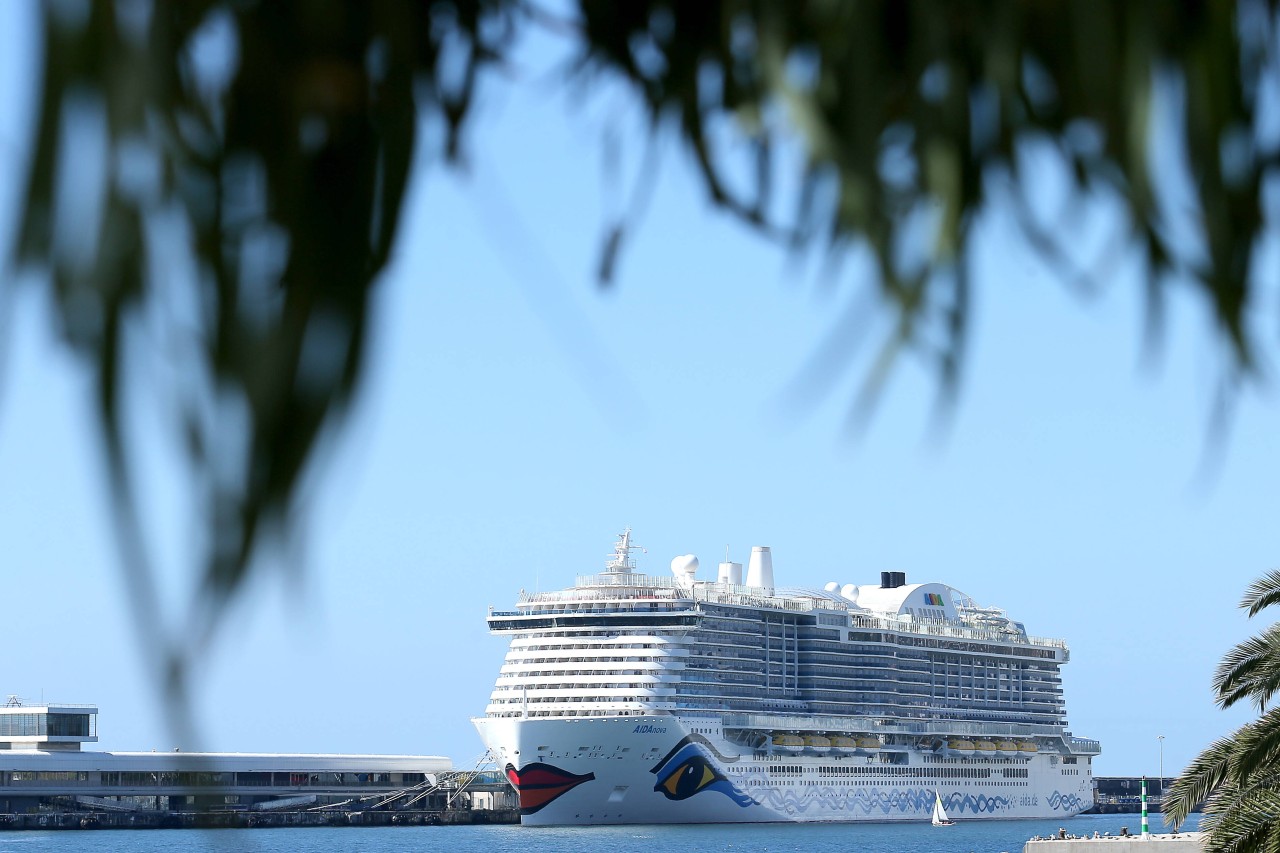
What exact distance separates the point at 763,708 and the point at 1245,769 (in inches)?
2675

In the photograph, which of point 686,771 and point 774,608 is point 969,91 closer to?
point 686,771

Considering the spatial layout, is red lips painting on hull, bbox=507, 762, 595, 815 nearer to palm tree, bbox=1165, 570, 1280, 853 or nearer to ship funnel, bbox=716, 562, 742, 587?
ship funnel, bbox=716, 562, 742, 587

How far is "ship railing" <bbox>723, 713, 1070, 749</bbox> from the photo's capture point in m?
82.1

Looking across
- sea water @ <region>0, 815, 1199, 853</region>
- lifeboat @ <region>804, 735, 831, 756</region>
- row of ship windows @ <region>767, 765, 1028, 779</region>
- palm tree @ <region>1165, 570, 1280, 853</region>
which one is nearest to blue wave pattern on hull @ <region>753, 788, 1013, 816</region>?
row of ship windows @ <region>767, 765, 1028, 779</region>

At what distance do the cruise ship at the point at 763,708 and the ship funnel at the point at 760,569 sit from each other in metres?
0.08

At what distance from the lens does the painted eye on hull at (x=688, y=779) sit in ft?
249

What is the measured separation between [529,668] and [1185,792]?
207 feet

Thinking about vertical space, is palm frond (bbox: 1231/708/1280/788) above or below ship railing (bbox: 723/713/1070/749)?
below

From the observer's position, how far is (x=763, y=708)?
8569 cm

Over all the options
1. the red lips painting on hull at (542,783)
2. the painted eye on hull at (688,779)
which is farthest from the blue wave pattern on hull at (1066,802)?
the red lips painting on hull at (542,783)

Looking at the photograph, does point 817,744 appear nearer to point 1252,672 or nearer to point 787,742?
point 787,742

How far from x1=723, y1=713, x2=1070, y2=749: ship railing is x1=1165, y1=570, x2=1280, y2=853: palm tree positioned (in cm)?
5926

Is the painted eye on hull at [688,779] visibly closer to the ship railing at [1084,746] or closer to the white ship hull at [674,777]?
the white ship hull at [674,777]

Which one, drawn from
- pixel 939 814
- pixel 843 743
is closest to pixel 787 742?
pixel 843 743
